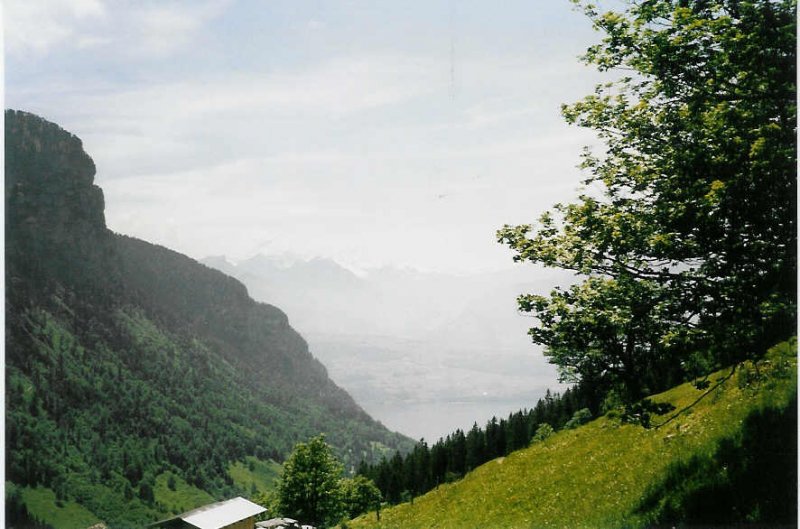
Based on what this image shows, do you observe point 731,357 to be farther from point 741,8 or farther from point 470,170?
point 470,170

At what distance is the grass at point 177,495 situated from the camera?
13838 centimetres

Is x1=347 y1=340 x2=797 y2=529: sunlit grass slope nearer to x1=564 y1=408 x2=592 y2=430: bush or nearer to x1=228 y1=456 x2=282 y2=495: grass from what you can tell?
x1=564 y1=408 x2=592 y2=430: bush

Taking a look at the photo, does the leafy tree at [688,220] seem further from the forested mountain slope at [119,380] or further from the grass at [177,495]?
the grass at [177,495]

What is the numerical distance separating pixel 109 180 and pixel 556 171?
50.9 feet

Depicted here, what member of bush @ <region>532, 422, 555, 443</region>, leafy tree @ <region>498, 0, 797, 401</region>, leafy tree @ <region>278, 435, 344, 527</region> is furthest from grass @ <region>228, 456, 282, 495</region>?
leafy tree @ <region>498, 0, 797, 401</region>

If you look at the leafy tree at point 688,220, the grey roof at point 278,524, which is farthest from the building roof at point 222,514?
the leafy tree at point 688,220

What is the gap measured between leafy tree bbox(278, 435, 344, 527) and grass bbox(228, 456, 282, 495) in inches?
5150

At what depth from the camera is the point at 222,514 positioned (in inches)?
743

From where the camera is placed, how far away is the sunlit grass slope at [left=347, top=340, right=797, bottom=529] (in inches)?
484

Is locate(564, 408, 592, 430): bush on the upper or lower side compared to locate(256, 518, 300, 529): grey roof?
upper

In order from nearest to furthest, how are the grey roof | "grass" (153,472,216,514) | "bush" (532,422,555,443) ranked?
the grey roof < "bush" (532,422,555,443) < "grass" (153,472,216,514)

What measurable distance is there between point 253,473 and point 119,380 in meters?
41.8

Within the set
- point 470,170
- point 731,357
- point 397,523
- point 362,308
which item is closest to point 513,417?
point 397,523

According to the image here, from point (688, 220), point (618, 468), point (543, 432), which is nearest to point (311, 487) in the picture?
point (618, 468)
